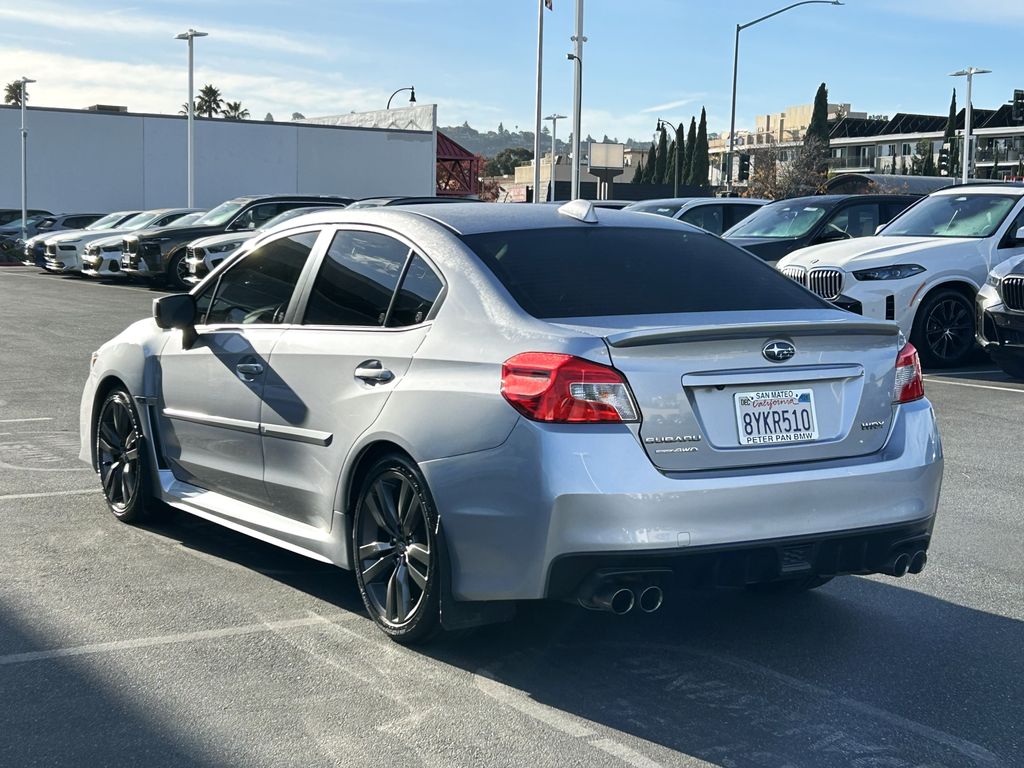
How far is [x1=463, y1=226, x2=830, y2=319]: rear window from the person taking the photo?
482cm

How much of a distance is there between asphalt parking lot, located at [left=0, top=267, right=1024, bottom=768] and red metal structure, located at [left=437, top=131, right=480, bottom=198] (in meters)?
61.1

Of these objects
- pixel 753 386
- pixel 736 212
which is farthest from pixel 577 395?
pixel 736 212

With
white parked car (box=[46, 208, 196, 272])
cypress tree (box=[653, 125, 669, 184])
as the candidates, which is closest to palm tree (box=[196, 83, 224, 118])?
cypress tree (box=[653, 125, 669, 184])

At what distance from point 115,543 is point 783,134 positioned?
5383 inches

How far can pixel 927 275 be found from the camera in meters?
13.7

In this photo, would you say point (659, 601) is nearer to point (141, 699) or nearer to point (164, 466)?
point (141, 699)

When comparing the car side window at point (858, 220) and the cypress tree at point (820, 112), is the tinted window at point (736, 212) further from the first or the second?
the cypress tree at point (820, 112)

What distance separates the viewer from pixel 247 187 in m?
57.5

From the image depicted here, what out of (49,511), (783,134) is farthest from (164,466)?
(783,134)

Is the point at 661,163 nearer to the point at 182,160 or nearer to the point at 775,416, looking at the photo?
the point at 182,160

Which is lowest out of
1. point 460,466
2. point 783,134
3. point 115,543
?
point 115,543

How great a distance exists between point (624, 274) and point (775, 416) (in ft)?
2.93

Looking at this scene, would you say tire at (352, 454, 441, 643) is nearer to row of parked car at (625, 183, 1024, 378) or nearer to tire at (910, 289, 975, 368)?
row of parked car at (625, 183, 1024, 378)

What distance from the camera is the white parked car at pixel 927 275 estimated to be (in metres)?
13.6
